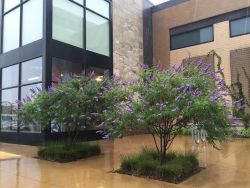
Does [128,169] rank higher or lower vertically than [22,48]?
lower

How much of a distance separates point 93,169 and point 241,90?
11284 millimetres

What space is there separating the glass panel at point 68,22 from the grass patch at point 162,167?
7.72 m

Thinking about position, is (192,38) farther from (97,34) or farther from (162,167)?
(162,167)

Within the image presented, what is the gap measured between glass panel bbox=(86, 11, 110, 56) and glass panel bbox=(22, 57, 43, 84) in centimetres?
289

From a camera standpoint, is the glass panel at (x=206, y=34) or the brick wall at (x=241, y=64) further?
the glass panel at (x=206, y=34)

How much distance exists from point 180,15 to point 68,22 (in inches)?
335

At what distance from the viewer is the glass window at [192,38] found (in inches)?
691

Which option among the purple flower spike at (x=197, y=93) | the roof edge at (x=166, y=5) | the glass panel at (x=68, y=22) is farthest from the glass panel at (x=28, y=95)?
the roof edge at (x=166, y=5)

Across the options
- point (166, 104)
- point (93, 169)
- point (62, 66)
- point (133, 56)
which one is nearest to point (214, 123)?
point (166, 104)

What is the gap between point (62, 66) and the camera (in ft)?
42.5

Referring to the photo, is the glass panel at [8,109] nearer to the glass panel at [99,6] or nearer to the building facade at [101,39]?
the building facade at [101,39]

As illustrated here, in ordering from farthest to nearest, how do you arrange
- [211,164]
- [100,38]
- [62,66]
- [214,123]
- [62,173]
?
[100,38], [62,66], [211,164], [62,173], [214,123]

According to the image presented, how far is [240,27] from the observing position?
16.3 m

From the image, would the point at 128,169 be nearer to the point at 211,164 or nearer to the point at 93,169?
the point at 93,169
